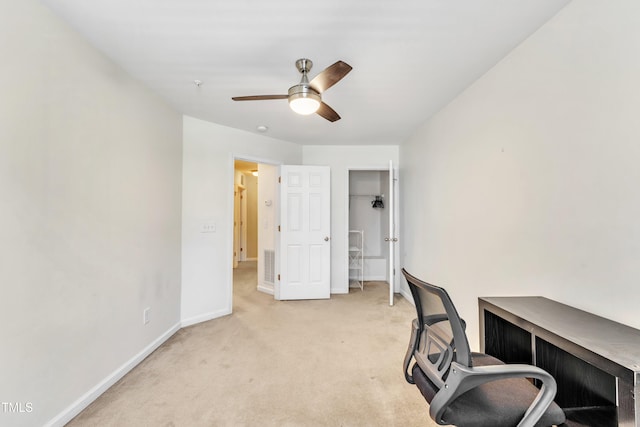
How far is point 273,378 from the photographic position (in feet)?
6.79

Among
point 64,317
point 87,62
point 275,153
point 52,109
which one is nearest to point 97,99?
point 87,62

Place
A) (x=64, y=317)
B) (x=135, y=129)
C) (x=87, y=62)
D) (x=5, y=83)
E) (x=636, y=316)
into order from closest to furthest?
(x=636, y=316) < (x=5, y=83) < (x=64, y=317) < (x=87, y=62) < (x=135, y=129)

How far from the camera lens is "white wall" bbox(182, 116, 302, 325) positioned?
311 centimetres

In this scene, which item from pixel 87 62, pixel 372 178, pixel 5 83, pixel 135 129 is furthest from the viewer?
pixel 372 178

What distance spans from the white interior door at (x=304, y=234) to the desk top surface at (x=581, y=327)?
2.69 meters

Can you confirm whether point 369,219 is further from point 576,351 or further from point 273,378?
point 576,351

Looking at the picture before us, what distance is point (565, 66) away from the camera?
4.92 feet

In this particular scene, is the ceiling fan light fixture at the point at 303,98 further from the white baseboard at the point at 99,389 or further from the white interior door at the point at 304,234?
the white baseboard at the point at 99,389

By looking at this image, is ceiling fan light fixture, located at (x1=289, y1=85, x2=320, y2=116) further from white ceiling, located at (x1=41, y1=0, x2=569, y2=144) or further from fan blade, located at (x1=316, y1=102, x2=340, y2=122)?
white ceiling, located at (x1=41, y1=0, x2=569, y2=144)

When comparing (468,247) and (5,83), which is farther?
(468,247)

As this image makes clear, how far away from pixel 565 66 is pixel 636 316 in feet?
4.22

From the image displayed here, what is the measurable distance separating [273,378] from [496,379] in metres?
1.62

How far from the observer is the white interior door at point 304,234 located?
13.2 ft

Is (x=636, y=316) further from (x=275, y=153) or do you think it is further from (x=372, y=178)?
(x=372, y=178)
